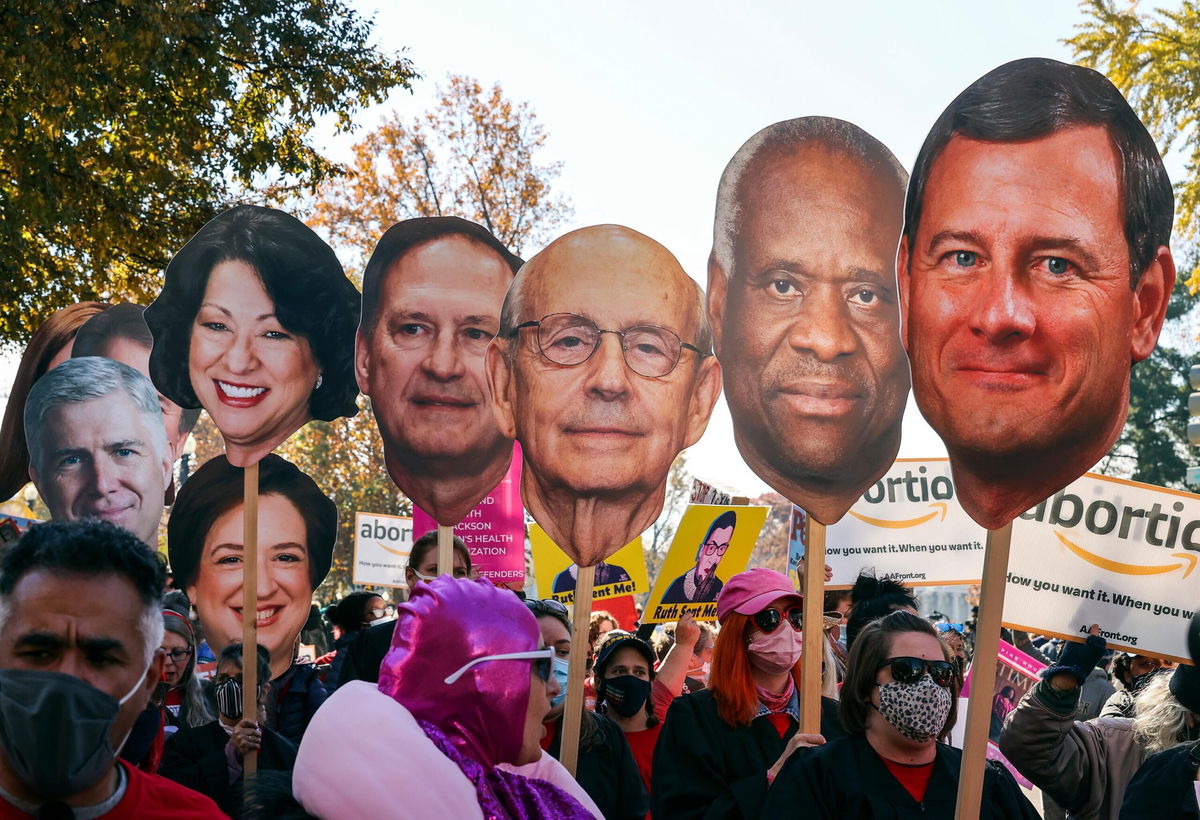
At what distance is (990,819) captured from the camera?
375 cm

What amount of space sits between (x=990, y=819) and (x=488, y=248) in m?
3.03

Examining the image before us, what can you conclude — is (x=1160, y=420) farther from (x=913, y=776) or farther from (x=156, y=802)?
(x=156, y=802)

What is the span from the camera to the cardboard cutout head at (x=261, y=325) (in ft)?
18.0

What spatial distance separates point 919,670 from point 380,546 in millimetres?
Result: 10835

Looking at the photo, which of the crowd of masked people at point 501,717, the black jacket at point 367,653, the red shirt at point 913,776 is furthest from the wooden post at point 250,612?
the red shirt at point 913,776

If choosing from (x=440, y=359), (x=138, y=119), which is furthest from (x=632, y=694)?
(x=138, y=119)

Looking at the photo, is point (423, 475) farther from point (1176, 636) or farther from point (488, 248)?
point (1176, 636)

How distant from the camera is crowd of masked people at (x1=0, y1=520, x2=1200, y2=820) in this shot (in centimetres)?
235

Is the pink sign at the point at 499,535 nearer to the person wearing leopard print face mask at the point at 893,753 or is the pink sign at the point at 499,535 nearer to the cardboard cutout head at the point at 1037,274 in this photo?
the cardboard cutout head at the point at 1037,274

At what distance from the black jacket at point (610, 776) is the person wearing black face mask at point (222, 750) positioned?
1.08 meters

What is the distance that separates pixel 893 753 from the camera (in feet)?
12.2

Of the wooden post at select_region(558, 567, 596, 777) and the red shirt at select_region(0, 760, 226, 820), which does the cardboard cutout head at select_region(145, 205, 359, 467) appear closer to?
the wooden post at select_region(558, 567, 596, 777)

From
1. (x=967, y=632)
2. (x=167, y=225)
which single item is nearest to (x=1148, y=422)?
(x=967, y=632)

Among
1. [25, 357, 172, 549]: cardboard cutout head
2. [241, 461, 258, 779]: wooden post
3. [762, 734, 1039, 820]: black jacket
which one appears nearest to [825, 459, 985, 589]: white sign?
[762, 734, 1039, 820]: black jacket
